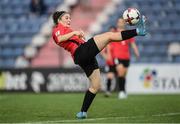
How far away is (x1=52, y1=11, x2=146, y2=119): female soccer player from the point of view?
1005 centimetres

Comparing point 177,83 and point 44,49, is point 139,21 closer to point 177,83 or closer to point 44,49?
point 177,83

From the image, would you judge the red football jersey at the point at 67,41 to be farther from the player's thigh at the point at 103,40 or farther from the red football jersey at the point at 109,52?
the red football jersey at the point at 109,52

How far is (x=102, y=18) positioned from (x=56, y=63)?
2.86m

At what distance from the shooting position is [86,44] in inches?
404

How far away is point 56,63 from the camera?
76.0 feet

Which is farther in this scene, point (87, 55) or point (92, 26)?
point (92, 26)

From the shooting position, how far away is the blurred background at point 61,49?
21031 mm

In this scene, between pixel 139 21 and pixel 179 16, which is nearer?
pixel 139 21

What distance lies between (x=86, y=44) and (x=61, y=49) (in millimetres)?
11973

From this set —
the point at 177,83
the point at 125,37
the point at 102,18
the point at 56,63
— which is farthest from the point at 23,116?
the point at 102,18

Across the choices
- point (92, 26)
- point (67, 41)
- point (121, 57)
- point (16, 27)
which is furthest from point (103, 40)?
point (16, 27)

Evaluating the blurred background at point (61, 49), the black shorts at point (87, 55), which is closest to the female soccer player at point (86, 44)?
the black shorts at point (87, 55)

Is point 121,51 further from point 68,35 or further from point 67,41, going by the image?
point 68,35

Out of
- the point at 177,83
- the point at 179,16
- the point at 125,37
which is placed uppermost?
the point at 125,37
